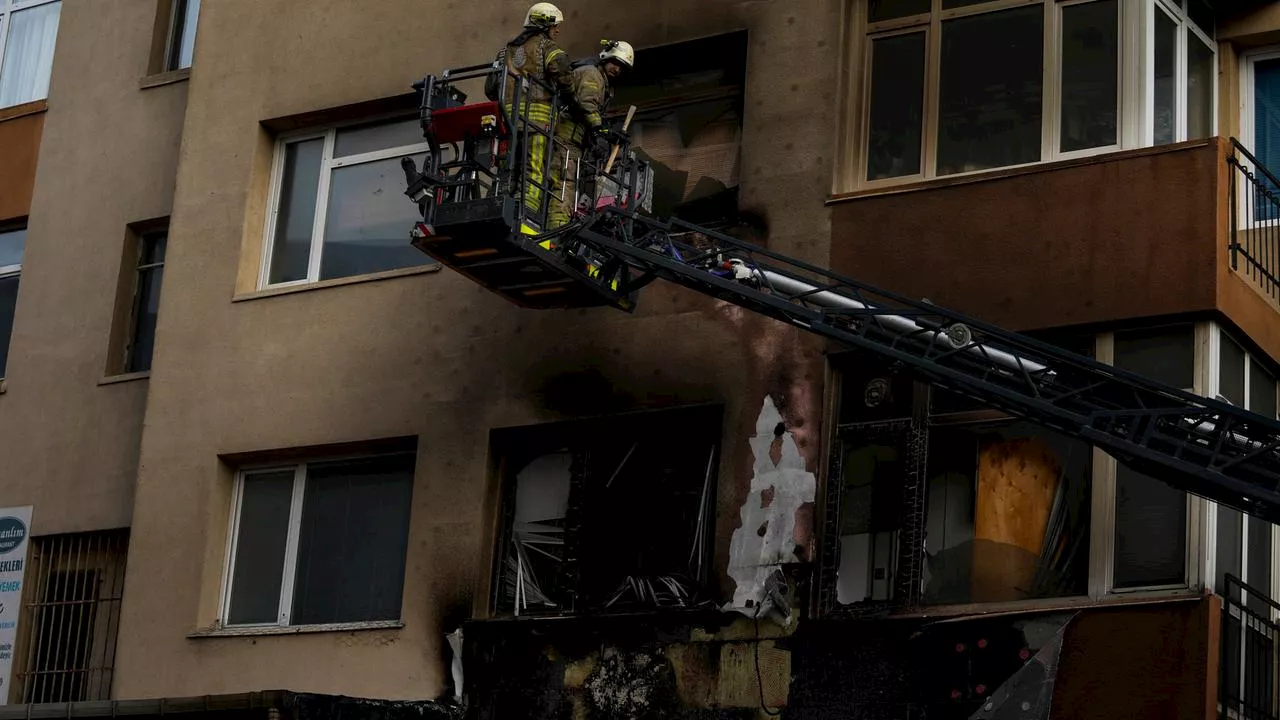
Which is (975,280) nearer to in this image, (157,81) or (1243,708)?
(1243,708)

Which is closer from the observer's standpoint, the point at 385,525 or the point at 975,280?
the point at 975,280

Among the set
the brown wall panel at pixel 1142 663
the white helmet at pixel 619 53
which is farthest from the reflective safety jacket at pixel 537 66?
the brown wall panel at pixel 1142 663

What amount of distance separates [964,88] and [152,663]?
29.8ft

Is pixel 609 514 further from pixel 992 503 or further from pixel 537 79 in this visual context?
pixel 537 79

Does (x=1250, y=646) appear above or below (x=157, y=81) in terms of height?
below

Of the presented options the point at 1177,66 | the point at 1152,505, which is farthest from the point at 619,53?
the point at 1152,505

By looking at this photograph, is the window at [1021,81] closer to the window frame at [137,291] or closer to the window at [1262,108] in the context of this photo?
the window at [1262,108]

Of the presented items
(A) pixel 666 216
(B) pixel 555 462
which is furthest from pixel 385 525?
(A) pixel 666 216

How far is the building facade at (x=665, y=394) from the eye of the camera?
15.9 meters

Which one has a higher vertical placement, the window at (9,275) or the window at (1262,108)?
the window at (1262,108)

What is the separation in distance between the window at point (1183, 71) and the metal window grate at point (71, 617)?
10.9 metres

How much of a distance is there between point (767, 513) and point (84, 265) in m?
9.00

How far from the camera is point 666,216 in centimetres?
1886

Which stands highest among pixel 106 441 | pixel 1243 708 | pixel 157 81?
pixel 157 81
